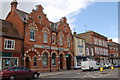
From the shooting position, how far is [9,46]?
2134 centimetres

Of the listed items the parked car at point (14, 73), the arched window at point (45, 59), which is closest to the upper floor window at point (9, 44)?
the parked car at point (14, 73)

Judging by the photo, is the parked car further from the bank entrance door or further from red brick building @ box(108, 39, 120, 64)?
red brick building @ box(108, 39, 120, 64)

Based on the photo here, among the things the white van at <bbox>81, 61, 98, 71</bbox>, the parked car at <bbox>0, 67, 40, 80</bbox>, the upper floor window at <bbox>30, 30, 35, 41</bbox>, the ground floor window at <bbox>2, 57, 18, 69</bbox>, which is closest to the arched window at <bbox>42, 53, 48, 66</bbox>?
the upper floor window at <bbox>30, 30, 35, 41</bbox>

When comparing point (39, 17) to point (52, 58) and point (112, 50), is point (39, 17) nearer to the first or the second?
point (52, 58)

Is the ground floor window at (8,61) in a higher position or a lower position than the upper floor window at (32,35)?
lower

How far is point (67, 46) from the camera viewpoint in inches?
1281

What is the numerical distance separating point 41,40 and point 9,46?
6.67 m

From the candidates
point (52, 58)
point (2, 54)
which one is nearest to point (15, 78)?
point (2, 54)

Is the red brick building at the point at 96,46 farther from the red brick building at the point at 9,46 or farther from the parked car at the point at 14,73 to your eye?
the parked car at the point at 14,73

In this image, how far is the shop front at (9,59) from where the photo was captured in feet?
66.5

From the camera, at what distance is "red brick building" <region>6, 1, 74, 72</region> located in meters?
24.0

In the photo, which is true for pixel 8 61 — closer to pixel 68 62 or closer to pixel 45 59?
pixel 45 59

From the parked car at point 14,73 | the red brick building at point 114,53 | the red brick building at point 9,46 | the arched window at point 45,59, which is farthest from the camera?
the red brick building at point 114,53

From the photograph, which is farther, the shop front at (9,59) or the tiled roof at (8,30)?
the tiled roof at (8,30)
